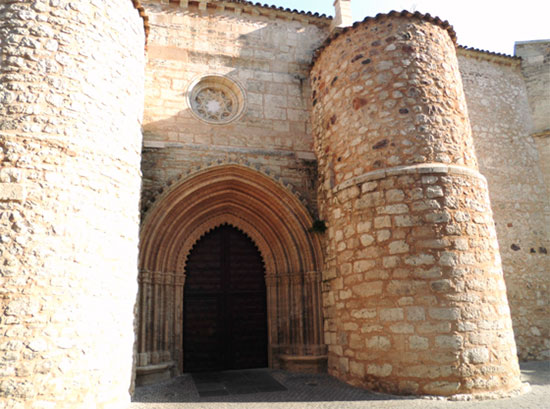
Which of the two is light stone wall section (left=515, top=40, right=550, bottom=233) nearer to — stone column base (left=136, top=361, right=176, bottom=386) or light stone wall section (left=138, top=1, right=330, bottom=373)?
light stone wall section (left=138, top=1, right=330, bottom=373)

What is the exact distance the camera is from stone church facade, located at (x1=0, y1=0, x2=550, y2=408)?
4137mm

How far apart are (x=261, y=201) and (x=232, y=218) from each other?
25.5 inches

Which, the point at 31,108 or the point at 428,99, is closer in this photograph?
the point at 31,108

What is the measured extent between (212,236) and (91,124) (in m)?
3.29

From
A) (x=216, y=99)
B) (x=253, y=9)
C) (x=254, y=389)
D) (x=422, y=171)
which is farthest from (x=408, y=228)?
(x=253, y=9)

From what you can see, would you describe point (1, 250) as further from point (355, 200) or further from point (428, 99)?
point (428, 99)

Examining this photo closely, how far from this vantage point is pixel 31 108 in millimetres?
4238

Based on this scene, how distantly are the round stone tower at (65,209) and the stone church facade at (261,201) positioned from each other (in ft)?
0.06

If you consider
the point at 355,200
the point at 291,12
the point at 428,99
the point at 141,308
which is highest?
the point at 291,12

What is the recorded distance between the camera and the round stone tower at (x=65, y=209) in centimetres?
378

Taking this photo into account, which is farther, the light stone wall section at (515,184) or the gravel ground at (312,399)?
the light stone wall section at (515,184)

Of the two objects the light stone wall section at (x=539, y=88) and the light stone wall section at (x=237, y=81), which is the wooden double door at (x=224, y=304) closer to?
the light stone wall section at (x=237, y=81)

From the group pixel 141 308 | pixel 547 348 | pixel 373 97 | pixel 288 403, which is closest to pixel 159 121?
pixel 141 308

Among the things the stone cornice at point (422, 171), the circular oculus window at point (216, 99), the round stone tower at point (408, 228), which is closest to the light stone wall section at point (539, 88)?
the round stone tower at point (408, 228)
